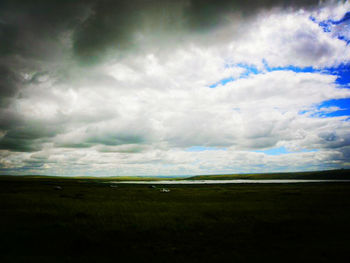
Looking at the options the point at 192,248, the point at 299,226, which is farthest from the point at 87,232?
the point at 299,226

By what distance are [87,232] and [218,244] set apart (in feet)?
41.1

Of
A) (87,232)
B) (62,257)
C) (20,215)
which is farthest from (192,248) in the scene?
(20,215)

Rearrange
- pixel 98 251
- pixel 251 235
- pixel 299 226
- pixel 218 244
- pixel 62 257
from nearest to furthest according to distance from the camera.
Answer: pixel 62 257 → pixel 98 251 → pixel 218 244 → pixel 251 235 → pixel 299 226

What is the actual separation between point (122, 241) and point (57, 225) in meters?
9.26

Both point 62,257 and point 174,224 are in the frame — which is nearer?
point 62,257

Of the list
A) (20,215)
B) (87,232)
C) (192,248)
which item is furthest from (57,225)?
(192,248)

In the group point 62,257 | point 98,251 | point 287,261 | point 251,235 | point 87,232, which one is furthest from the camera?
point 87,232

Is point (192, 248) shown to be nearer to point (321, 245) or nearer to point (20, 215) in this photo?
point (321, 245)

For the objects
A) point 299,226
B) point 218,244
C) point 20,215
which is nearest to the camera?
point 218,244

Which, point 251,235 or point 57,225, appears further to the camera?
point 57,225

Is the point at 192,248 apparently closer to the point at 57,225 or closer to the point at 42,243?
the point at 42,243

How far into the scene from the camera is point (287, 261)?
501 inches

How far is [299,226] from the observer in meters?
21.3

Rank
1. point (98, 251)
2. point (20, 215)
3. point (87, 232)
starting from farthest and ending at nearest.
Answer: point (20, 215)
point (87, 232)
point (98, 251)
